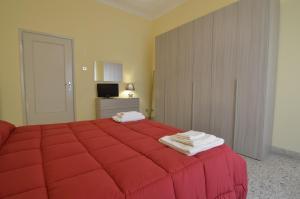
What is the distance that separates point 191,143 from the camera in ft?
3.64

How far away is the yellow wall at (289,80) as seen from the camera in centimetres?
227

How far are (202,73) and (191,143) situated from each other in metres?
2.08

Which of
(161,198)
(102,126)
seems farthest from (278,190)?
(102,126)

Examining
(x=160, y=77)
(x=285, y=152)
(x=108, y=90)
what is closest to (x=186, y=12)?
(x=160, y=77)

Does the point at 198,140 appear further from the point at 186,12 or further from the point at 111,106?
the point at 186,12

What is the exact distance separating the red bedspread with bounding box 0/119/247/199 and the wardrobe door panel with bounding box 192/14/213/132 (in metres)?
1.74

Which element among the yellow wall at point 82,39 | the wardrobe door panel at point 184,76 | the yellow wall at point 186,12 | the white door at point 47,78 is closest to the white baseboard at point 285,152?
the wardrobe door panel at point 184,76

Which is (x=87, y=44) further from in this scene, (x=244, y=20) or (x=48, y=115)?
(x=244, y=20)

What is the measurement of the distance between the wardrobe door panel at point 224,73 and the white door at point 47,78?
305cm

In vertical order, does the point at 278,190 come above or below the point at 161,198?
below

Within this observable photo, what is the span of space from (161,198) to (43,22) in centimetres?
385

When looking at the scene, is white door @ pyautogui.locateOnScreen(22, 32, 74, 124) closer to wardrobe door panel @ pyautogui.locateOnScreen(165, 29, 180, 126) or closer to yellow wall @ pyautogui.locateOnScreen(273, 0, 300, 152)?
wardrobe door panel @ pyautogui.locateOnScreen(165, 29, 180, 126)

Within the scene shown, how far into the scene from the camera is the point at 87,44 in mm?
3691

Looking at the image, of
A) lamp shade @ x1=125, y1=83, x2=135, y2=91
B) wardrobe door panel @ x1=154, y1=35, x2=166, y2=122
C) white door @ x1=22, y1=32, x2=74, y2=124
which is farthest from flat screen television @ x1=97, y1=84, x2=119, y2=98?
wardrobe door panel @ x1=154, y1=35, x2=166, y2=122
